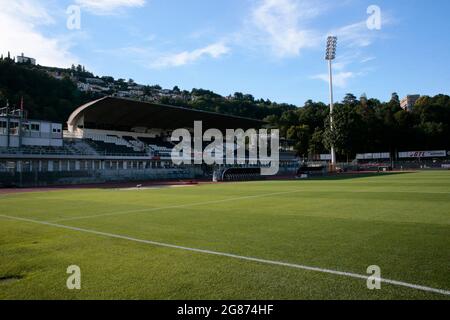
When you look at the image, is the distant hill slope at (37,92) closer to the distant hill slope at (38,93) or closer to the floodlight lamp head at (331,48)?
the distant hill slope at (38,93)

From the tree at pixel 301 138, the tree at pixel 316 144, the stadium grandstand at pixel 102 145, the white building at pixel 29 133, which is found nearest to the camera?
the stadium grandstand at pixel 102 145

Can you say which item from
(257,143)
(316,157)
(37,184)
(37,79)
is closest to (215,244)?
(37,184)

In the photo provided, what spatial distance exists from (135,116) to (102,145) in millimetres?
9728

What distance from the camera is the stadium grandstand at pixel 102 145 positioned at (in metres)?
44.6

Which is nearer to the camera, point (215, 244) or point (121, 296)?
point (121, 296)

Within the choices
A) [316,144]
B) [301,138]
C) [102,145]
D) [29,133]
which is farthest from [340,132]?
[29,133]

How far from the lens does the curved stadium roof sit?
5903cm

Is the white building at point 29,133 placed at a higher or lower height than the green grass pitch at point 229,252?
higher

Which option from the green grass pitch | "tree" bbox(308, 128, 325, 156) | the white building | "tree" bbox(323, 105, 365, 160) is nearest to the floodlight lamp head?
"tree" bbox(323, 105, 365, 160)

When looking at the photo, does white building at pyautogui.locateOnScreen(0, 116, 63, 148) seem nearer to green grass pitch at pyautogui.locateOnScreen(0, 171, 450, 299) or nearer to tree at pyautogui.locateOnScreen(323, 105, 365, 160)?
green grass pitch at pyautogui.locateOnScreen(0, 171, 450, 299)

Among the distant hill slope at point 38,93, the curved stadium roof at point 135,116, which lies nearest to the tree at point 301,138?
the curved stadium roof at point 135,116

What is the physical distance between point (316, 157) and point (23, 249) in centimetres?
9805
